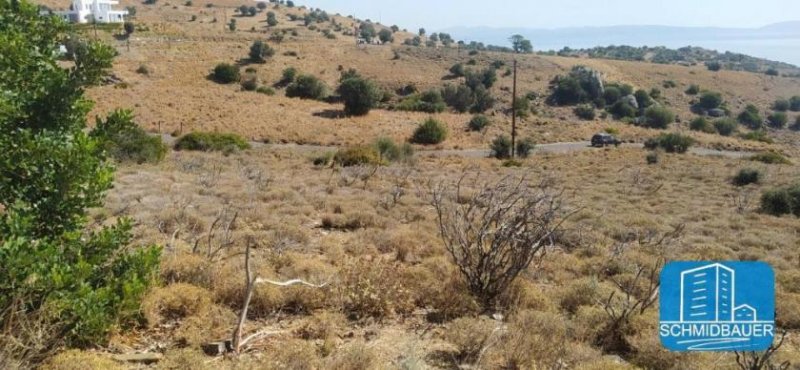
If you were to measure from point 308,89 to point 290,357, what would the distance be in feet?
189

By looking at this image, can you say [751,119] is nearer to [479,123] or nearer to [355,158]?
[479,123]

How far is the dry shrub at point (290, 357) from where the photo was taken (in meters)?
4.70

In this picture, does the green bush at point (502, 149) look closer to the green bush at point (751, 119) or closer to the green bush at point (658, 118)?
the green bush at point (658, 118)

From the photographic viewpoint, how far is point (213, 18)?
103562 mm

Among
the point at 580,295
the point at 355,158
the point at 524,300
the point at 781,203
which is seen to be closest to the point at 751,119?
the point at 355,158

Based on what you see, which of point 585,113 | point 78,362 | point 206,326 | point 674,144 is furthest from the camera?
point 585,113

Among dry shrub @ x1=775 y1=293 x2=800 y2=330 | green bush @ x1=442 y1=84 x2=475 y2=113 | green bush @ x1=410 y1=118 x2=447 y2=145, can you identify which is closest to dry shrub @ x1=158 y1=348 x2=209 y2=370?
dry shrub @ x1=775 y1=293 x2=800 y2=330

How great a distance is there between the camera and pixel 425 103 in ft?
200

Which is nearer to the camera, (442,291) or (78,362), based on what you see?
(78,362)

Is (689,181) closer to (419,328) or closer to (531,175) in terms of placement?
(531,175)

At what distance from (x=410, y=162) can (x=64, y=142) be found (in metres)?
26.1

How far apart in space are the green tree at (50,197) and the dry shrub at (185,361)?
60 cm

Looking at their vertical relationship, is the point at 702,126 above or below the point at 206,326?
above

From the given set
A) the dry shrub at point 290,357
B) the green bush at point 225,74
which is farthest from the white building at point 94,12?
the dry shrub at point 290,357
